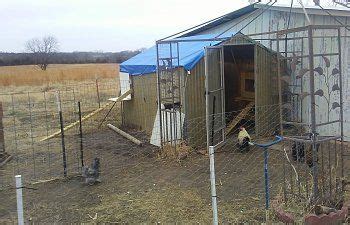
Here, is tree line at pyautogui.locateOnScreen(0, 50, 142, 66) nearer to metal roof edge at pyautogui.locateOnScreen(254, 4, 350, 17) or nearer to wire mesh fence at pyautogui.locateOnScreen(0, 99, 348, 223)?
metal roof edge at pyautogui.locateOnScreen(254, 4, 350, 17)

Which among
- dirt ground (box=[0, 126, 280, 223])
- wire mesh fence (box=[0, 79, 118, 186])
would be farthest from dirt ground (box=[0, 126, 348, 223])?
wire mesh fence (box=[0, 79, 118, 186])

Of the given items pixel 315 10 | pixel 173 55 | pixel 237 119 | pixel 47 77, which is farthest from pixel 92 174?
pixel 47 77

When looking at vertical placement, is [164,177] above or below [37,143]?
below

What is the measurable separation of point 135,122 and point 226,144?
3.93 meters

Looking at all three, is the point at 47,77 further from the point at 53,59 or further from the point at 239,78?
the point at 239,78

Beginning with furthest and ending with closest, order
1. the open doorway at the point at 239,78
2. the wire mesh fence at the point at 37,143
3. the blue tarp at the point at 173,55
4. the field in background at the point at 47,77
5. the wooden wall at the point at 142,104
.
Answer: the field in background at the point at 47,77 → the open doorway at the point at 239,78 → the wooden wall at the point at 142,104 → the blue tarp at the point at 173,55 → the wire mesh fence at the point at 37,143

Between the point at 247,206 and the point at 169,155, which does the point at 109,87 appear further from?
the point at 247,206

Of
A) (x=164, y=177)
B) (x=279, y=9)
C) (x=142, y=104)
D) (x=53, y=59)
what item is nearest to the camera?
(x=164, y=177)

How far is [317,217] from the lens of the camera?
502 centimetres

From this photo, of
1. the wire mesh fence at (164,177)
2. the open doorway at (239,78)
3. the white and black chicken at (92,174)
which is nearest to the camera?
the wire mesh fence at (164,177)

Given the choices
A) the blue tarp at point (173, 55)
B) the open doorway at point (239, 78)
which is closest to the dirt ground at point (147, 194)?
the blue tarp at point (173, 55)

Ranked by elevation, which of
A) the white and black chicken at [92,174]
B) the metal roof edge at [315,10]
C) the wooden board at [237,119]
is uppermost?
the metal roof edge at [315,10]

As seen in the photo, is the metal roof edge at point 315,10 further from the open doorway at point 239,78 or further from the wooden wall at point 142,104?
the wooden wall at point 142,104

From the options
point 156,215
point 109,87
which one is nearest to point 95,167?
point 156,215
